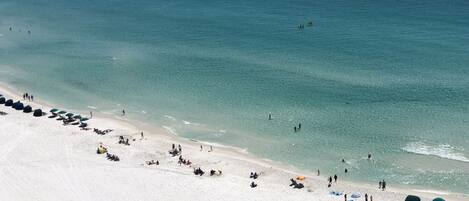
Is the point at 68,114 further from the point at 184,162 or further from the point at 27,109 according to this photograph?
the point at 184,162

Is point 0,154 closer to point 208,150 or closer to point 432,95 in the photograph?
point 208,150

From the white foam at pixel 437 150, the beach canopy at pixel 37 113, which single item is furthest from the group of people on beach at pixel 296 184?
the beach canopy at pixel 37 113

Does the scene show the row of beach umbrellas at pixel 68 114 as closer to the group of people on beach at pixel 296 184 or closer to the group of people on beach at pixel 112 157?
the group of people on beach at pixel 112 157

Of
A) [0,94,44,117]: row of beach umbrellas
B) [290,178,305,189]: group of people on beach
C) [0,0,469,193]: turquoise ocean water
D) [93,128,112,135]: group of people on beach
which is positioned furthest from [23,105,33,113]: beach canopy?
[290,178,305,189]: group of people on beach

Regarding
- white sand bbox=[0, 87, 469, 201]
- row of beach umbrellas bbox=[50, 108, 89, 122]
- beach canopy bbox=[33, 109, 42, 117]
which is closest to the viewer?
white sand bbox=[0, 87, 469, 201]

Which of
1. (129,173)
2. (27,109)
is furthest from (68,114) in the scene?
(129,173)

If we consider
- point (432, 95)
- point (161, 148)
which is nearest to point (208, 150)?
point (161, 148)

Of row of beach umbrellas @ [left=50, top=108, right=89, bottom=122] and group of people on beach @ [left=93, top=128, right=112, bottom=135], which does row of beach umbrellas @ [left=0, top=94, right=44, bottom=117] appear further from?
group of people on beach @ [left=93, top=128, right=112, bottom=135]
